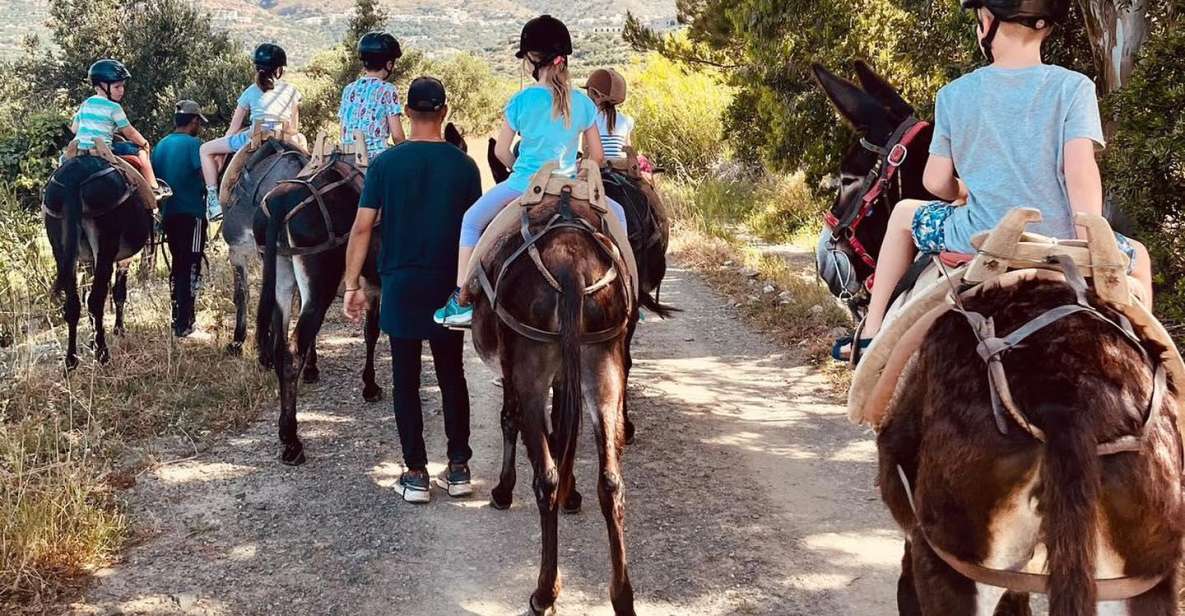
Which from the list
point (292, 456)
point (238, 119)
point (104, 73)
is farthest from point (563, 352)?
point (104, 73)

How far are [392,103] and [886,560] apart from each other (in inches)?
184

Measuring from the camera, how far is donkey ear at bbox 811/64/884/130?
15.5ft

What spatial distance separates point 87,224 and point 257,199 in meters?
2.12

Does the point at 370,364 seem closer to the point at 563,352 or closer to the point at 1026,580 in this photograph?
the point at 563,352

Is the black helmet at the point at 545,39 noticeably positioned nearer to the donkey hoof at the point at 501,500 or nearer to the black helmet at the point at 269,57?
the donkey hoof at the point at 501,500

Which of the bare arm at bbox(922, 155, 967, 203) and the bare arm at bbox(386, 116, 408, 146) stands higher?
the bare arm at bbox(922, 155, 967, 203)

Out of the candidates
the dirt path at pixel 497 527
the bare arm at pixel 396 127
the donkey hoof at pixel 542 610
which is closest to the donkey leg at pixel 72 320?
the dirt path at pixel 497 527

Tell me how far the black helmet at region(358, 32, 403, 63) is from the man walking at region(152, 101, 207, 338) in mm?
3680

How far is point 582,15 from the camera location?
116625 millimetres

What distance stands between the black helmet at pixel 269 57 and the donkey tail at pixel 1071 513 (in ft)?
24.5

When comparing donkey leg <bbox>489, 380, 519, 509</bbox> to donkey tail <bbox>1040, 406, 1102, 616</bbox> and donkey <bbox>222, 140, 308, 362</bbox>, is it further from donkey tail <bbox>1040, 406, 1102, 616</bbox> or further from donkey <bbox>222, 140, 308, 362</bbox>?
donkey tail <bbox>1040, 406, 1102, 616</bbox>

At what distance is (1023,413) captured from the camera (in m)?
2.37

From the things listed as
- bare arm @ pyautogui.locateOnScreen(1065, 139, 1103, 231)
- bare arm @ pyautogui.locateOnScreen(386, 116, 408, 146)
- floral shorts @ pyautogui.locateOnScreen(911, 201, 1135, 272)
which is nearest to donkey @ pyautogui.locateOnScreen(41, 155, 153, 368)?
bare arm @ pyautogui.locateOnScreen(386, 116, 408, 146)

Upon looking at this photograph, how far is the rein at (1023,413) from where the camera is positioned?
7.66 ft
